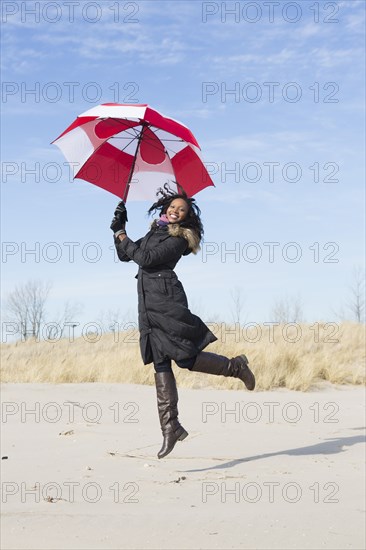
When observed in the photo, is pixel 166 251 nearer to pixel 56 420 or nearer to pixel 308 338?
pixel 56 420

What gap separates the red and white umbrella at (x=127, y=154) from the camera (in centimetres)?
658

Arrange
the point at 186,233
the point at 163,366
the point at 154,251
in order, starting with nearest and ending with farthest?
the point at 154,251
the point at 186,233
the point at 163,366

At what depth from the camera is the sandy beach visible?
6.23m

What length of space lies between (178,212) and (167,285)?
1.90 ft

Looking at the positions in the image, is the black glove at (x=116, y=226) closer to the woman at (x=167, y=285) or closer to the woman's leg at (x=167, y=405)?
the woman at (x=167, y=285)

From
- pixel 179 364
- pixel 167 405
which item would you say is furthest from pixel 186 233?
pixel 167 405

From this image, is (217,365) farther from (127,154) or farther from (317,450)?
(317,450)

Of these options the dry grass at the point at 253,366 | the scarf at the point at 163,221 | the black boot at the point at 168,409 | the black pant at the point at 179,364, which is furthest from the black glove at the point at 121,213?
the dry grass at the point at 253,366

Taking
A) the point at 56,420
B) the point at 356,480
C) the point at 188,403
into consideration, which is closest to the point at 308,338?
the point at 188,403

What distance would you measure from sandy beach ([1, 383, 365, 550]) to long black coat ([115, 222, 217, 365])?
146 cm

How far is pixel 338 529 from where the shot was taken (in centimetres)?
655

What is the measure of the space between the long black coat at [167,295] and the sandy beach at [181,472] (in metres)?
1.46

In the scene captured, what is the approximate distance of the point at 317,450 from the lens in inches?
381

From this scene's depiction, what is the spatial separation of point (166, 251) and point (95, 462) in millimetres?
3389
